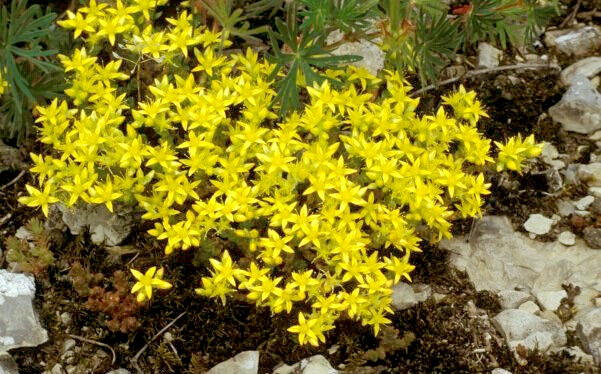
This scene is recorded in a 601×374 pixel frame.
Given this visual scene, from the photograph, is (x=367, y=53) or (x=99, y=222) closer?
(x=99, y=222)

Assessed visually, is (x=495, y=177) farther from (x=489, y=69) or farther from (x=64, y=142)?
(x=64, y=142)

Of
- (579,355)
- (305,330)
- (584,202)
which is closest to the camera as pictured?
(305,330)

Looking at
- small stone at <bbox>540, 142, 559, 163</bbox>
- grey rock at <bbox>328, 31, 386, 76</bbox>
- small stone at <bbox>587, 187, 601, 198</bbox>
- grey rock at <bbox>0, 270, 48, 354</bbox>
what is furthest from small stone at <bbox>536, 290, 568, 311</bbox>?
grey rock at <bbox>0, 270, 48, 354</bbox>

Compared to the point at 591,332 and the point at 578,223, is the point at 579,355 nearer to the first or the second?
the point at 591,332

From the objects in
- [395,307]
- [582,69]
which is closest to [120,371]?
[395,307]

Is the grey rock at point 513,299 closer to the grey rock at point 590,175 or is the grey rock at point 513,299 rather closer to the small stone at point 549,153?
the grey rock at point 590,175

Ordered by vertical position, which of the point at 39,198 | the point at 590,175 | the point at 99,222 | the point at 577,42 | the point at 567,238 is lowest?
the point at 567,238

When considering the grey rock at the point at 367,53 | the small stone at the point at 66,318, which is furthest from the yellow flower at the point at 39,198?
the grey rock at the point at 367,53
